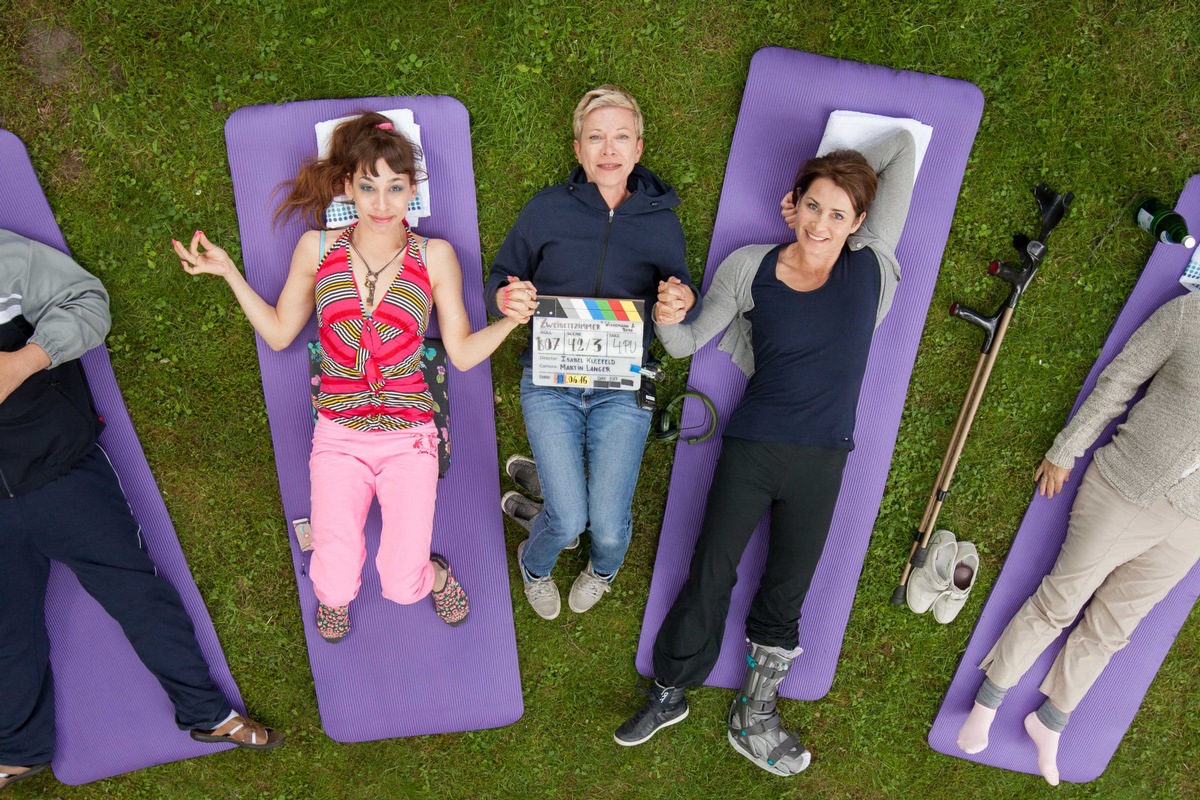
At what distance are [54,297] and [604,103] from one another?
3.09 metres

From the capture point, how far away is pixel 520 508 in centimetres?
419

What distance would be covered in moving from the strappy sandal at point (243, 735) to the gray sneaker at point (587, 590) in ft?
6.56

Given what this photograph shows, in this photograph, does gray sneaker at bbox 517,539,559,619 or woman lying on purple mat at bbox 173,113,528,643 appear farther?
Answer: gray sneaker at bbox 517,539,559,619

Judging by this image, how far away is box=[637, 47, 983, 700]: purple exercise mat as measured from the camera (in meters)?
3.97

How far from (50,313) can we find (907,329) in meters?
4.74

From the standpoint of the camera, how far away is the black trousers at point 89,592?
3674mm

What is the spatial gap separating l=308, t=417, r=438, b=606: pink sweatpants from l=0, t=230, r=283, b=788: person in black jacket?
1.05m

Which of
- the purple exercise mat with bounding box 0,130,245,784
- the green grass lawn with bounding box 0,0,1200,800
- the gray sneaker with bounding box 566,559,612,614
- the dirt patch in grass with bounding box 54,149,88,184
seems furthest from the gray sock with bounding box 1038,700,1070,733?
the dirt patch in grass with bounding box 54,149,88,184

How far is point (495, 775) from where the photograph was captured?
4.30 metres

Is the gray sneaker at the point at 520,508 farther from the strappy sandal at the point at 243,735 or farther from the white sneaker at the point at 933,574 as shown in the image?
the white sneaker at the point at 933,574

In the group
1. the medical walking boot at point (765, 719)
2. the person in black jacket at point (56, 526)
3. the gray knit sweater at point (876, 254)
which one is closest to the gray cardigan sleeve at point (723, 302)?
the gray knit sweater at point (876, 254)

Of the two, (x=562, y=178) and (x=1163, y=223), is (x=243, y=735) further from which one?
(x=1163, y=223)

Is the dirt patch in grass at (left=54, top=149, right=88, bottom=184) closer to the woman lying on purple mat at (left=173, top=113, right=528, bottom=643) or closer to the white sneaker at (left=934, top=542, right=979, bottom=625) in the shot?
the woman lying on purple mat at (left=173, top=113, right=528, bottom=643)

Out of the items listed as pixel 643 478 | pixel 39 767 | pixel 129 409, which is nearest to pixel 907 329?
pixel 643 478
